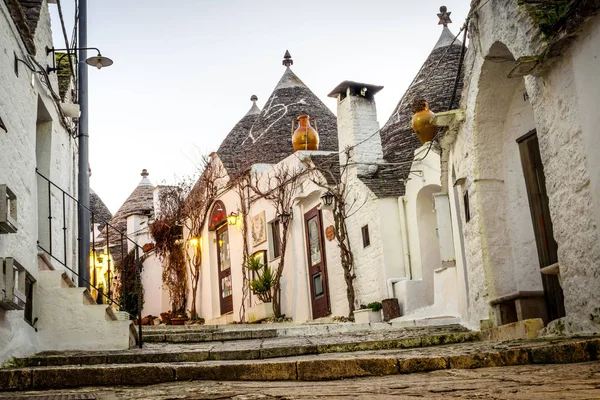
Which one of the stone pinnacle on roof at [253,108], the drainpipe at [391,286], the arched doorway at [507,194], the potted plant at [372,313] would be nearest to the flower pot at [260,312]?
the potted plant at [372,313]

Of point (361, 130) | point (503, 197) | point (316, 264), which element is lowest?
point (503, 197)

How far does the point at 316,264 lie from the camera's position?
15625 mm

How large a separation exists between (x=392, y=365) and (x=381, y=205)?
844 centimetres

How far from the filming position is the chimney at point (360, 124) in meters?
14.4

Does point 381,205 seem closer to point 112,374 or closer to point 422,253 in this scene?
point 422,253

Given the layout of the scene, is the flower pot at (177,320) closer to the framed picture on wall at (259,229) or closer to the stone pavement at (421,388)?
the framed picture on wall at (259,229)

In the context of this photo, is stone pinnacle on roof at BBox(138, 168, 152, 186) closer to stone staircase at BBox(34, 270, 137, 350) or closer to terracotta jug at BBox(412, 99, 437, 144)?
terracotta jug at BBox(412, 99, 437, 144)

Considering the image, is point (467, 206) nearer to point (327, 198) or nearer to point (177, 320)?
point (327, 198)

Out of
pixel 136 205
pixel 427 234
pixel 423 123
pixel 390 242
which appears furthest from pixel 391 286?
pixel 136 205

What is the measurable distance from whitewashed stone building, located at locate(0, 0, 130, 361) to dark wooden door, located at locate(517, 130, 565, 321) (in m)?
4.33

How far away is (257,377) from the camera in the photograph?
528cm

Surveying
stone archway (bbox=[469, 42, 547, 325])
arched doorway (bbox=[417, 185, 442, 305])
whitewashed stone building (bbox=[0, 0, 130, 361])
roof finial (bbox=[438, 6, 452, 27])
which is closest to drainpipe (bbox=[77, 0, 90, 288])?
whitewashed stone building (bbox=[0, 0, 130, 361])

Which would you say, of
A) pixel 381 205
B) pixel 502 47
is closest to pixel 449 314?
pixel 381 205

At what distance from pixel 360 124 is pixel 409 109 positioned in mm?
1464
